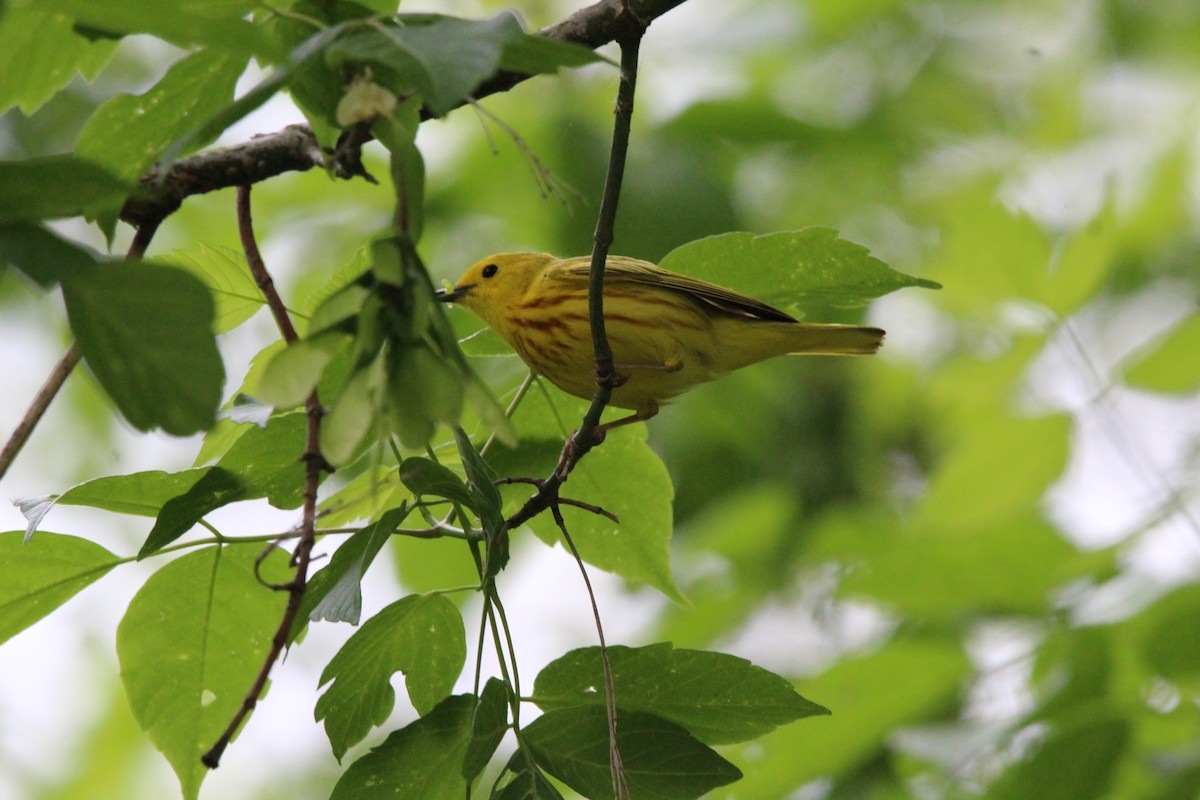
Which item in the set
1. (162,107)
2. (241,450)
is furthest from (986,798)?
(162,107)

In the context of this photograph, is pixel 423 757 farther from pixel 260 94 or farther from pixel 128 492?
pixel 260 94

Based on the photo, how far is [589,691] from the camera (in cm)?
205

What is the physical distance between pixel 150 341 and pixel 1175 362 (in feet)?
12.8

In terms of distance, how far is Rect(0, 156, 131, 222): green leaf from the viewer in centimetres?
118

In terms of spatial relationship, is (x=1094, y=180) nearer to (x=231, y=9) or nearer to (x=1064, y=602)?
(x=1064, y=602)

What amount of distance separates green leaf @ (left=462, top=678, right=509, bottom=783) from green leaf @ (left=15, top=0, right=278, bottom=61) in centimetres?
103

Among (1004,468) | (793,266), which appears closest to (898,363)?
(1004,468)

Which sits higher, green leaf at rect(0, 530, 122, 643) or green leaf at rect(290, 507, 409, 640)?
green leaf at rect(0, 530, 122, 643)

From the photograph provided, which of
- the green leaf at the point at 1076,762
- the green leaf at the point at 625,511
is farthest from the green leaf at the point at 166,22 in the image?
the green leaf at the point at 1076,762

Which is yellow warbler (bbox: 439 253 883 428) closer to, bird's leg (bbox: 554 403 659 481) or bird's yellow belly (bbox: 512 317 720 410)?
bird's yellow belly (bbox: 512 317 720 410)

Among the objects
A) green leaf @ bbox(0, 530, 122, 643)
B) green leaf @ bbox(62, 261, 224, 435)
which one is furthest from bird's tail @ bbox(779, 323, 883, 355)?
green leaf @ bbox(62, 261, 224, 435)

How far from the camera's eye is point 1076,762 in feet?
11.0

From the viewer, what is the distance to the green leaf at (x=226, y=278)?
2.26 meters

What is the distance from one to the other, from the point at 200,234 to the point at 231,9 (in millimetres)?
4577
